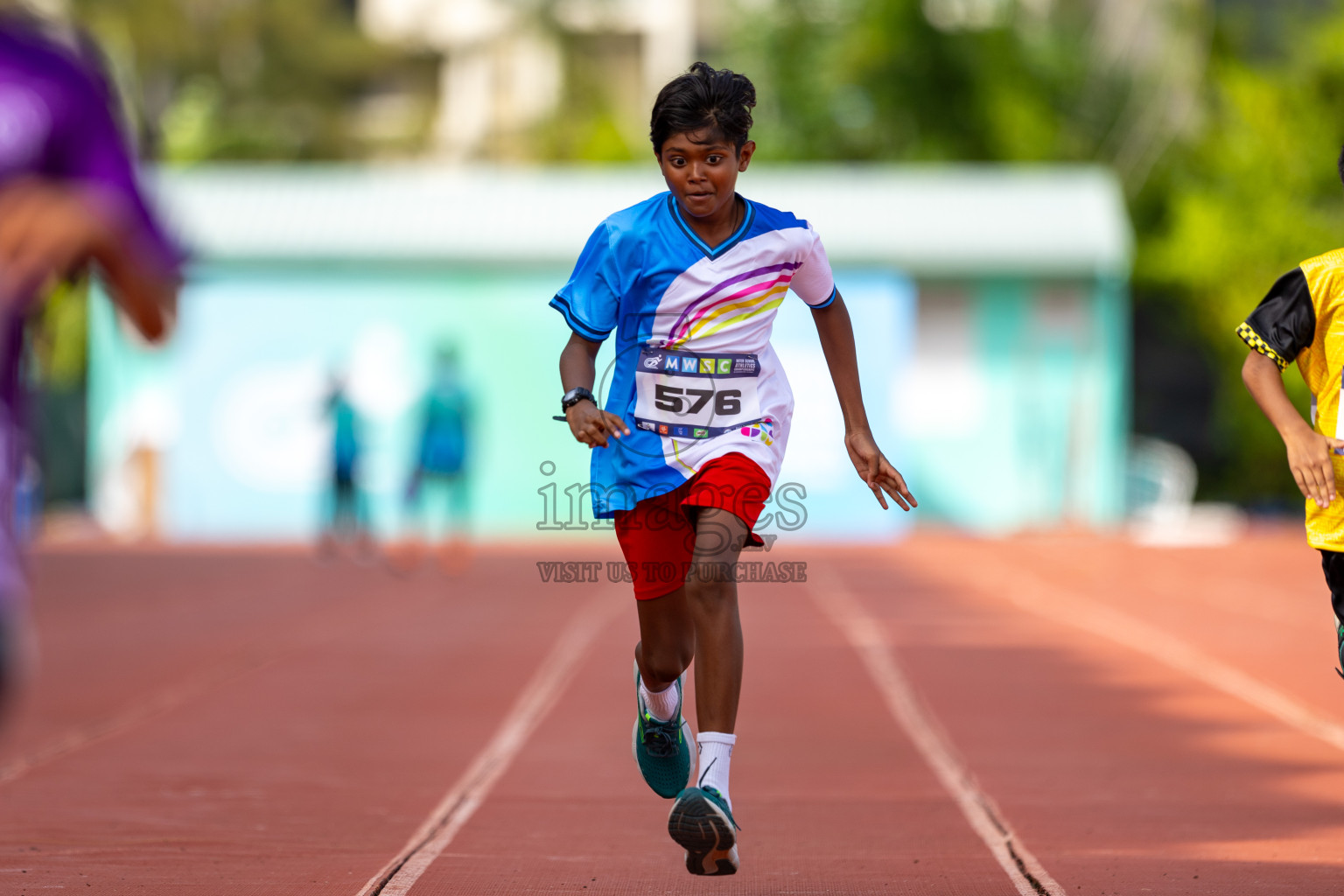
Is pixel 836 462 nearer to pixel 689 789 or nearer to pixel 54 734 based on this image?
pixel 54 734

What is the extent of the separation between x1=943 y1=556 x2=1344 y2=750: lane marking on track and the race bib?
3716mm

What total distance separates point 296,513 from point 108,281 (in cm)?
2188

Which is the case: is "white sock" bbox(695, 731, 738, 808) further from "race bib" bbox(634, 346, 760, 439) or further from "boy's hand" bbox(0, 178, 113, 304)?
"boy's hand" bbox(0, 178, 113, 304)

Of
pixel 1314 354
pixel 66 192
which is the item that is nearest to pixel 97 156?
pixel 66 192

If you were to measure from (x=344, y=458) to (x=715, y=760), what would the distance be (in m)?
14.7

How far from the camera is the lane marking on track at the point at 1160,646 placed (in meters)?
7.97

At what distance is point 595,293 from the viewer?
4.60 m

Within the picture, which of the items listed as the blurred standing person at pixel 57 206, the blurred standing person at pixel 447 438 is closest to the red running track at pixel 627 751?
the blurred standing person at pixel 57 206

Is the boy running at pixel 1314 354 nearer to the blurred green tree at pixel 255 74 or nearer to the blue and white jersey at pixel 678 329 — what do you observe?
the blue and white jersey at pixel 678 329

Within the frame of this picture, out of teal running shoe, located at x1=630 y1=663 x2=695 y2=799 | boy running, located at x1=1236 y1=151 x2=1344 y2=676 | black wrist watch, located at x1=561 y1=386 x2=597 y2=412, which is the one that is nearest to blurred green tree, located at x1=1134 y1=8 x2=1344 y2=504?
boy running, located at x1=1236 y1=151 x2=1344 y2=676

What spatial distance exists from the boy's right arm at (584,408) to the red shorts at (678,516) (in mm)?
259

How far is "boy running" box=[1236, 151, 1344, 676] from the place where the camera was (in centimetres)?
459

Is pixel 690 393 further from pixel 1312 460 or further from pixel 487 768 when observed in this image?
pixel 487 768

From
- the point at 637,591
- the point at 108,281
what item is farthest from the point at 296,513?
the point at 108,281
